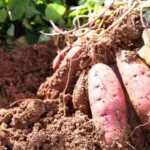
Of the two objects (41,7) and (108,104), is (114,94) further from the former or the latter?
(41,7)

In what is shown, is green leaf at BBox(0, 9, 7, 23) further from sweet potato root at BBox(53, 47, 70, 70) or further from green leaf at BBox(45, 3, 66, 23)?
sweet potato root at BBox(53, 47, 70, 70)

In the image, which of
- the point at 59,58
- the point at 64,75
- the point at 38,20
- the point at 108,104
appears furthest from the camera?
the point at 38,20

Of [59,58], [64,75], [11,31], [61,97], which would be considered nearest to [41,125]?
[61,97]

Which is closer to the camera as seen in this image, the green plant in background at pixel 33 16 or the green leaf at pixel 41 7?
the green plant in background at pixel 33 16

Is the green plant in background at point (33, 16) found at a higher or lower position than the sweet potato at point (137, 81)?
higher

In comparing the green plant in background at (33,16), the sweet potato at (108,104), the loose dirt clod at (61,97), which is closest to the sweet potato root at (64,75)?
the loose dirt clod at (61,97)

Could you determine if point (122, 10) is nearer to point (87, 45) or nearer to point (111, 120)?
point (87, 45)

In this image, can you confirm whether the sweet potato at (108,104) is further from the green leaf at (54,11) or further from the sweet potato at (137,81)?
the green leaf at (54,11)
